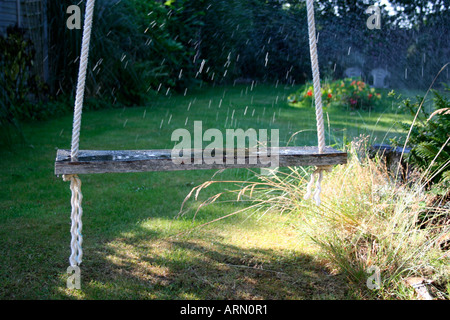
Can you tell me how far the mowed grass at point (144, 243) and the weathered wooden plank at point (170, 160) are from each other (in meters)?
0.77

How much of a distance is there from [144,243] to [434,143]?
6.45 ft

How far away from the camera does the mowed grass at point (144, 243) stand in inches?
92.7

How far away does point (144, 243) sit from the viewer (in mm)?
2887

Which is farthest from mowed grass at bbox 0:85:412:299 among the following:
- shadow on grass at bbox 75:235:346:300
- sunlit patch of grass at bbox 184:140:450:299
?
sunlit patch of grass at bbox 184:140:450:299

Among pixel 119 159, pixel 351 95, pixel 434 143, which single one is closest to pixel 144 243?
pixel 119 159

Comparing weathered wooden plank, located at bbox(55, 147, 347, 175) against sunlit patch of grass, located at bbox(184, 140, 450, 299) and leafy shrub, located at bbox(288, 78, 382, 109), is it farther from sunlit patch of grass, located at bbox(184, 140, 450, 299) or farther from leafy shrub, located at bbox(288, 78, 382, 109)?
leafy shrub, located at bbox(288, 78, 382, 109)

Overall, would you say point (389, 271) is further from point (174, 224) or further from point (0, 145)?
point (0, 145)

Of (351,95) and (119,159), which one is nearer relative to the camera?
(119,159)

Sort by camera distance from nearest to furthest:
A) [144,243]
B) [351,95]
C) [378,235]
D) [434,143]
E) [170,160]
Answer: [170,160], [378,235], [434,143], [144,243], [351,95]

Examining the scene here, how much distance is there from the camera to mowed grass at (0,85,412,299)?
2.36m

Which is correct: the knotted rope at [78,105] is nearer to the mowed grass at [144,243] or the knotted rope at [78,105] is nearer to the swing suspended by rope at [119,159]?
the swing suspended by rope at [119,159]

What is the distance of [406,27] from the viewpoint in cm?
1048

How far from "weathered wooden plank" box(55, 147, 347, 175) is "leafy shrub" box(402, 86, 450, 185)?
899 millimetres

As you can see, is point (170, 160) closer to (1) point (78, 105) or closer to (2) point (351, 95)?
(1) point (78, 105)
